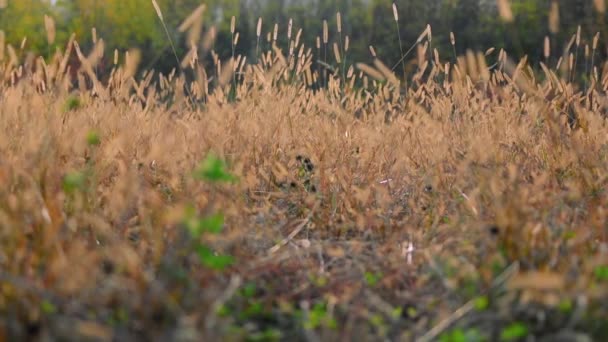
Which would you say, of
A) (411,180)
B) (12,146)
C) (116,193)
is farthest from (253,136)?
(116,193)

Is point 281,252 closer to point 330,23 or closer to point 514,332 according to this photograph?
point 514,332

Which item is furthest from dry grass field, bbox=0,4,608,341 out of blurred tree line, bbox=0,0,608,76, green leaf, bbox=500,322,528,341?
blurred tree line, bbox=0,0,608,76

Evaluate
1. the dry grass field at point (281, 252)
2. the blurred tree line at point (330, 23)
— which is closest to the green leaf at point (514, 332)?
the dry grass field at point (281, 252)

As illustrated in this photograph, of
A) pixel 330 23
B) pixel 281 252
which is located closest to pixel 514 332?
pixel 281 252

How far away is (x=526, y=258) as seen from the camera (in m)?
1.39

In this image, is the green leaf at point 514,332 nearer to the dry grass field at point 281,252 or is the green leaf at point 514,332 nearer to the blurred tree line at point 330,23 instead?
the dry grass field at point 281,252

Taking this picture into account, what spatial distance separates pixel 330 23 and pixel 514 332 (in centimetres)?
1787

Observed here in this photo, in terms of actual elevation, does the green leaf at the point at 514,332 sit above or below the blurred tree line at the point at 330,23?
above

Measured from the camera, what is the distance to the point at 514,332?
1122 millimetres

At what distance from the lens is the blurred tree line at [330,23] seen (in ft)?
52.1

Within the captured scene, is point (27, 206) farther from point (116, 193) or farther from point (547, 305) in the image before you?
point (547, 305)

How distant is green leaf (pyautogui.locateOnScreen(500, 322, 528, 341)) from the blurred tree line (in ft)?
43.3

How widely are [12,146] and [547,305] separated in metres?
1.51

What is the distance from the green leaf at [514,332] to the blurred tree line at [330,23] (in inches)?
520
